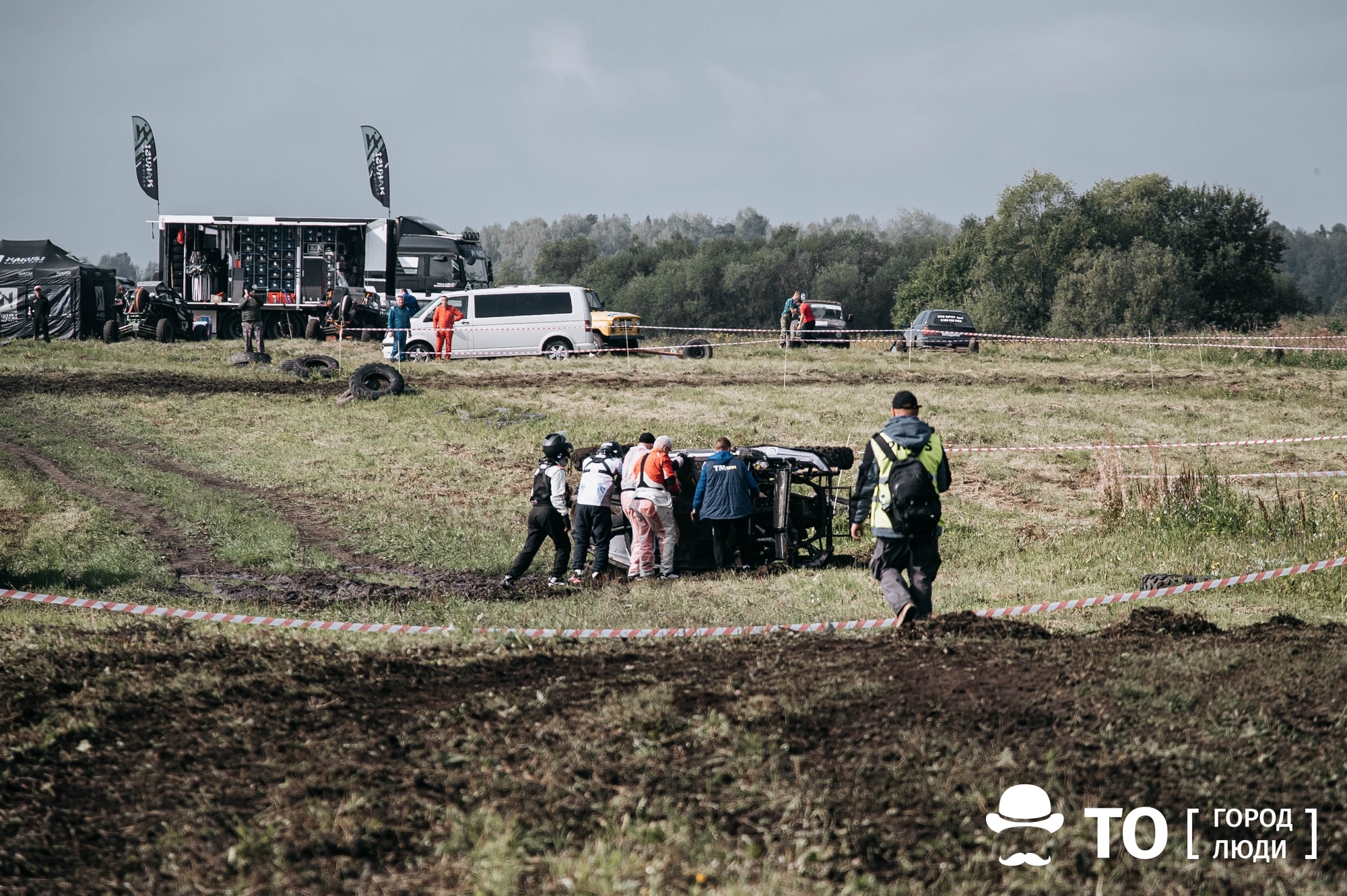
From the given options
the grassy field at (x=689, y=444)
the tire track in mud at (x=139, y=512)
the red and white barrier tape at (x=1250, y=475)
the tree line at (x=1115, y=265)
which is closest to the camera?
the grassy field at (x=689, y=444)

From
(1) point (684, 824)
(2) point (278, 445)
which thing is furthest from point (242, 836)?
(2) point (278, 445)

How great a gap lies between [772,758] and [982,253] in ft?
242

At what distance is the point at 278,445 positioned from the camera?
1958cm

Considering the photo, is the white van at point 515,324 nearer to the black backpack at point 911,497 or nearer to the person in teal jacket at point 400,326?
the person in teal jacket at point 400,326

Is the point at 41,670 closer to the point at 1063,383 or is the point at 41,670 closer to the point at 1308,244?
the point at 1063,383

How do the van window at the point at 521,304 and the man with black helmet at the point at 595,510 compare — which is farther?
the van window at the point at 521,304

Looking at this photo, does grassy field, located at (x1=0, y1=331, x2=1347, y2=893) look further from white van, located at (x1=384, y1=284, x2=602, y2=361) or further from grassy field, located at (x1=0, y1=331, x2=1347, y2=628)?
white van, located at (x1=384, y1=284, x2=602, y2=361)

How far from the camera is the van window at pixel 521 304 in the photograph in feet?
92.9

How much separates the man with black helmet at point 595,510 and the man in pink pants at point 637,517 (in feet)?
0.64

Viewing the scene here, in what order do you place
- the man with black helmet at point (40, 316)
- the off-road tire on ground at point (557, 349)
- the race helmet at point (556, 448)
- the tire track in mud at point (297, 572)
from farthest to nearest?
the man with black helmet at point (40, 316), the off-road tire on ground at point (557, 349), the race helmet at point (556, 448), the tire track in mud at point (297, 572)

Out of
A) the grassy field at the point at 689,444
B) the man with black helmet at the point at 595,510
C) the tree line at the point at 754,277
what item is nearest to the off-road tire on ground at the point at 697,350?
the grassy field at the point at 689,444

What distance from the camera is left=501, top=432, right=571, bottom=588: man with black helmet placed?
→ 39.0 feet

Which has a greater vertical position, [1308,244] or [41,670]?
[1308,244]

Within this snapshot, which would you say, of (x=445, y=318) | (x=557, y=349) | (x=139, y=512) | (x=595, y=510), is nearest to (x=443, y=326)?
(x=445, y=318)
